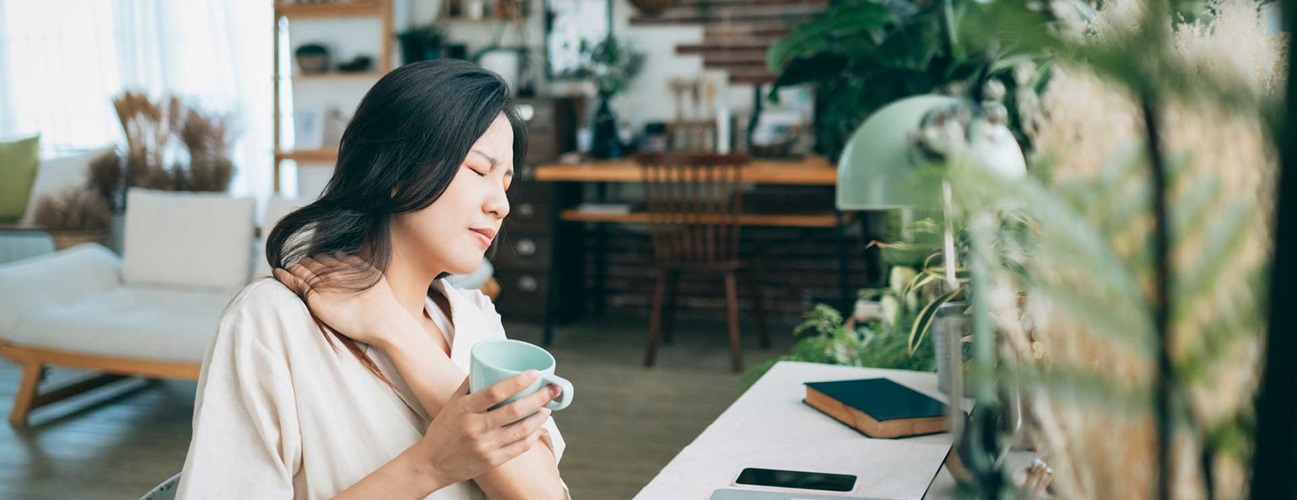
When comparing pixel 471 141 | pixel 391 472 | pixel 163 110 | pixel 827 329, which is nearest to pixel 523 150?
pixel 471 141

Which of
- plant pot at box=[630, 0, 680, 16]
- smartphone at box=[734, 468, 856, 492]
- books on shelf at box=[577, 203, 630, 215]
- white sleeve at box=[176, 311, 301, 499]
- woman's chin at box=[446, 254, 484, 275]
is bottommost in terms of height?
books on shelf at box=[577, 203, 630, 215]

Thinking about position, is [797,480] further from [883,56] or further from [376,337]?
[883,56]

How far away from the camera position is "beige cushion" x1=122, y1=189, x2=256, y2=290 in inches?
160

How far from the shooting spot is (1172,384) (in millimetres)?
360

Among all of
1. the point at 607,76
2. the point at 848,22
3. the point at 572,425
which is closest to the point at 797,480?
the point at 848,22

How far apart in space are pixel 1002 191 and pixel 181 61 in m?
6.71

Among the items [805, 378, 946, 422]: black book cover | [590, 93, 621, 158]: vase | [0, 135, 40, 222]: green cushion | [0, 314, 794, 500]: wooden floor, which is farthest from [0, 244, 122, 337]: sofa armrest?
[805, 378, 946, 422]: black book cover

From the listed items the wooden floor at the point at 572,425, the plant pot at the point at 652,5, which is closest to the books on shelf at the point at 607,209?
the wooden floor at the point at 572,425

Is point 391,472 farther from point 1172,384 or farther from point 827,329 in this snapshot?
point 827,329

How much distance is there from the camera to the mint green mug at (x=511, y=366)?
1008mm

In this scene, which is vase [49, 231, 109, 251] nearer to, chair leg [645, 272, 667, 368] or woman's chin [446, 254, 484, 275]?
chair leg [645, 272, 667, 368]

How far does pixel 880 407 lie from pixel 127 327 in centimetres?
292

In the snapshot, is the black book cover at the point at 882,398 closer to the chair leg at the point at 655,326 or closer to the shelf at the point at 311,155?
the chair leg at the point at 655,326

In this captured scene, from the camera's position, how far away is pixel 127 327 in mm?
3600
